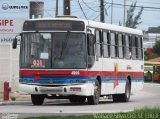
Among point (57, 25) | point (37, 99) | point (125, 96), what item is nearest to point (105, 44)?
point (57, 25)

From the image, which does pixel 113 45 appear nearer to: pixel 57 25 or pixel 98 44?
pixel 98 44

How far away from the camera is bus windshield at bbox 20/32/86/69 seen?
27.6 meters

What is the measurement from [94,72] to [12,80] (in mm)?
13034

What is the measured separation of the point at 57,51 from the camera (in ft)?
90.9

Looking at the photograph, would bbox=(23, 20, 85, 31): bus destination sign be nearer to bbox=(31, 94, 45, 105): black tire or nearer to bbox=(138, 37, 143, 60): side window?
bbox=(31, 94, 45, 105): black tire

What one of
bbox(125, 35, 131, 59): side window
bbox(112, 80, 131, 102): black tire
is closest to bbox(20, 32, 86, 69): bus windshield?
bbox(125, 35, 131, 59): side window

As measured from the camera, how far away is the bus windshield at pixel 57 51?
27.6m

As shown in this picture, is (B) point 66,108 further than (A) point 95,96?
No

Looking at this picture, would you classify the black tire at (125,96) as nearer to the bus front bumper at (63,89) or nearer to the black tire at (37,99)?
the black tire at (37,99)

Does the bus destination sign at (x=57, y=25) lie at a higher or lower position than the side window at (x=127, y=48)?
higher

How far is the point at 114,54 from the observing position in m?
31.8

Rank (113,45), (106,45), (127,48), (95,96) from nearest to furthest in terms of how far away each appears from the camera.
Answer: (95,96), (106,45), (113,45), (127,48)

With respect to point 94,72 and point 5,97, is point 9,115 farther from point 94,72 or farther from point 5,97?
point 5,97

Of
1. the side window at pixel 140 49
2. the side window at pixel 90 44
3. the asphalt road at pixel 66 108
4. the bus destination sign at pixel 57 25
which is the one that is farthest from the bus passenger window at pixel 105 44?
the side window at pixel 140 49
